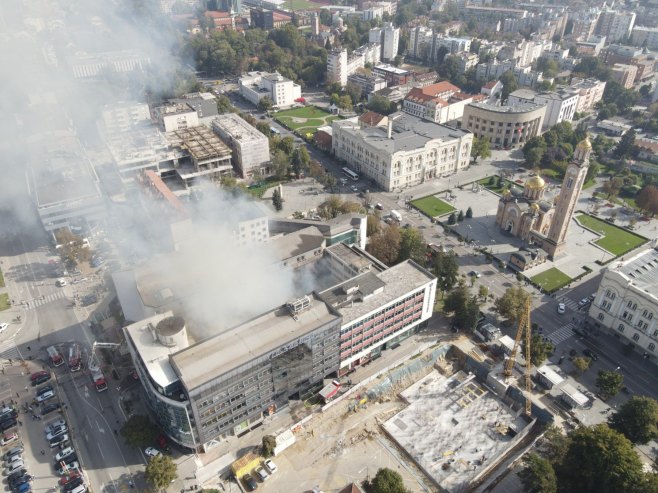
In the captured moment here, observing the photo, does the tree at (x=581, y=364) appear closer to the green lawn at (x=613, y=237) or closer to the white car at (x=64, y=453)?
the green lawn at (x=613, y=237)

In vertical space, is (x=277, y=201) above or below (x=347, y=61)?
below

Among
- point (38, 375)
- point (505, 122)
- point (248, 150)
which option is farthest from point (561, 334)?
point (248, 150)

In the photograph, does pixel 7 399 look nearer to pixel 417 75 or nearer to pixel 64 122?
pixel 64 122

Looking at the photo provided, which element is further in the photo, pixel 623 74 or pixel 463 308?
pixel 623 74

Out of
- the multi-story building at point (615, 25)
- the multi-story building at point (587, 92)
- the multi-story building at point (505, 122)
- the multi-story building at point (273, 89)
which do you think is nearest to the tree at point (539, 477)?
the multi-story building at point (505, 122)

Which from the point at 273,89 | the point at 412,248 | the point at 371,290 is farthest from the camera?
the point at 273,89

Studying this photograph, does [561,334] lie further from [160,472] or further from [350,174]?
[350,174]
